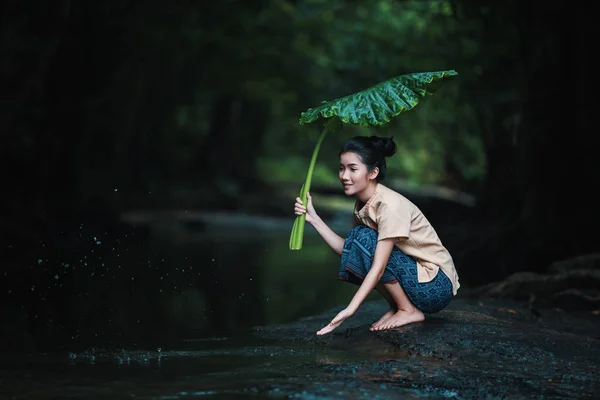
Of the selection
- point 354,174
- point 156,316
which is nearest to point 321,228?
point 354,174

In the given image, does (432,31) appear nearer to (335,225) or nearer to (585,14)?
(335,225)

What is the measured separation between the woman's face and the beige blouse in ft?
0.30

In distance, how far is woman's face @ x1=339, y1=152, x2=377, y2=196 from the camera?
5004 mm

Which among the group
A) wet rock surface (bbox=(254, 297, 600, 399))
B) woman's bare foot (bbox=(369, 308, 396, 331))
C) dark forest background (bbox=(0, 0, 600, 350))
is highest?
dark forest background (bbox=(0, 0, 600, 350))

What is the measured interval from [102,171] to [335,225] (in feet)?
22.5

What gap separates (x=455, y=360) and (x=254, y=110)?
71.9ft

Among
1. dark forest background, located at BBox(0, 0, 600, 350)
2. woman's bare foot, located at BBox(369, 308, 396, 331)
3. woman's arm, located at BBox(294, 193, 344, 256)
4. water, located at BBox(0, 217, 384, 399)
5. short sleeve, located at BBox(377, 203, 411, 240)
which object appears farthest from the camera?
dark forest background, located at BBox(0, 0, 600, 350)

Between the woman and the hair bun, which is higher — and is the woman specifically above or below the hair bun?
below

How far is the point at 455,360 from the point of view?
4363mm

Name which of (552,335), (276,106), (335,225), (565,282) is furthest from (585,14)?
(276,106)

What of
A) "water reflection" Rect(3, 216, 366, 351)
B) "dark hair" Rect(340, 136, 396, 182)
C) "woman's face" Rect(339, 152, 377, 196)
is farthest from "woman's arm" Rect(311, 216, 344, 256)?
"water reflection" Rect(3, 216, 366, 351)

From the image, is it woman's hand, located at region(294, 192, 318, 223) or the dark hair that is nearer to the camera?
the dark hair

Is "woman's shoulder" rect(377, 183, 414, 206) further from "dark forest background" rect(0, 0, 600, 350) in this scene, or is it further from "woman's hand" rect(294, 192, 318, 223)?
"dark forest background" rect(0, 0, 600, 350)

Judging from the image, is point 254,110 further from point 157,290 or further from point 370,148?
point 370,148
